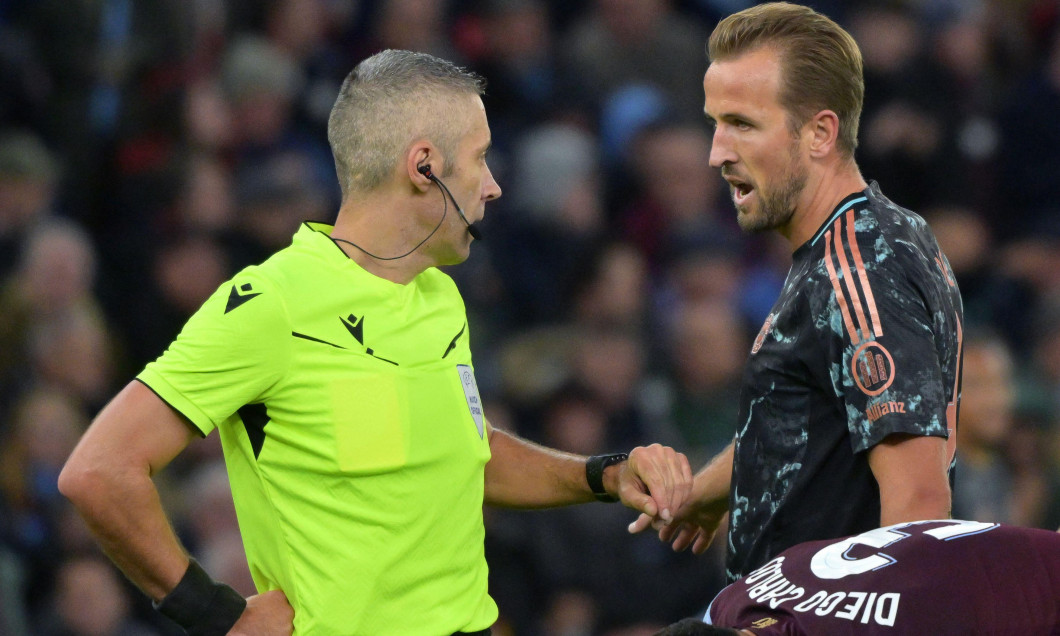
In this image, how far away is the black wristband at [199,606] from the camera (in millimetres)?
2383

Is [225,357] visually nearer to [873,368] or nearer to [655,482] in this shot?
[655,482]

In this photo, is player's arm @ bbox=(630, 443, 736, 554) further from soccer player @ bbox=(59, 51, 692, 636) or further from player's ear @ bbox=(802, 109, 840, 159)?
player's ear @ bbox=(802, 109, 840, 159)

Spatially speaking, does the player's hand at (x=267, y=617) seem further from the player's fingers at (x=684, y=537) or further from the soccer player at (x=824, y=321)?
the player's fingers at (x=684, y=537)

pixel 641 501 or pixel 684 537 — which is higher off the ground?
pixel 641 501

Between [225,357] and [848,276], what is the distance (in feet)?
3.85

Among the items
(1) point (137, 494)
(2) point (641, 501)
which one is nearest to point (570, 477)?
(2) point (641, 501)

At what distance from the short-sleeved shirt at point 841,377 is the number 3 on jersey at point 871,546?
0.18 metres

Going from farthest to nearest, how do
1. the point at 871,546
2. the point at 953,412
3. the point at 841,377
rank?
the point at 953,412
the point at 841,377
the point at 871,546

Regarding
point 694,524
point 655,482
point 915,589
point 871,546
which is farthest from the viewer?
point 694,524

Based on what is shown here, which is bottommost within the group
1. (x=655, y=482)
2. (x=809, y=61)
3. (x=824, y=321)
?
(x=655, y=482)

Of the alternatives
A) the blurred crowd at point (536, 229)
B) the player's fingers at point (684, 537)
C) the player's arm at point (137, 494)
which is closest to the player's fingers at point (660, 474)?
the player's fingers at point (684, 537)

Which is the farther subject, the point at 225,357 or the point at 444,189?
the point at 444,189

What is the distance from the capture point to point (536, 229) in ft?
19.5

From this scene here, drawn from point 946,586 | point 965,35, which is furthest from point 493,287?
point 946,586
